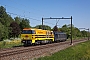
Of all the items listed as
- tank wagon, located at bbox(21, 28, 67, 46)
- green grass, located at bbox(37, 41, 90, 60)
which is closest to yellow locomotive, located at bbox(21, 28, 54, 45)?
tank wagon, located at bbox(21, 28, 67, 46)

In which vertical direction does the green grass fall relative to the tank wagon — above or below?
below

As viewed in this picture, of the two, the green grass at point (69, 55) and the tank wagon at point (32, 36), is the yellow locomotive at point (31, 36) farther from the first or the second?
the green grass at point (69, 55)

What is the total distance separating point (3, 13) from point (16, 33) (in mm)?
18243

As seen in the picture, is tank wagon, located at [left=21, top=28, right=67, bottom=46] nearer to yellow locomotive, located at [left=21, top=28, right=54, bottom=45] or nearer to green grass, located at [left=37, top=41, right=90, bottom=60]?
yellow locomotive, located at [left=21, top=28, right=54, bottom=45]

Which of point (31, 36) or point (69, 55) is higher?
point (31, 36)

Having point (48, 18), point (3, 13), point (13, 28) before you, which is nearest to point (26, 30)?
point (48, 18)

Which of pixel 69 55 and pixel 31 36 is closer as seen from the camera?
pixel 69 55

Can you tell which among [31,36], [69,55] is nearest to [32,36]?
[31,36]

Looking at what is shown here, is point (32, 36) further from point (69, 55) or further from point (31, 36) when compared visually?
point (69, 55)

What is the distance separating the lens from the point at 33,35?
3931cm

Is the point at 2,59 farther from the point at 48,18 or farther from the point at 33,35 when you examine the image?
the point at 48,18

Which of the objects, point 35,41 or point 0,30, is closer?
point 35,41

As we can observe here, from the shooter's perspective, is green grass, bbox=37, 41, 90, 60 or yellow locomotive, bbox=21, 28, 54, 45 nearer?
green grass, bbox=37, 41, 90, 60

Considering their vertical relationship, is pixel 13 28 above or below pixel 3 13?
below
